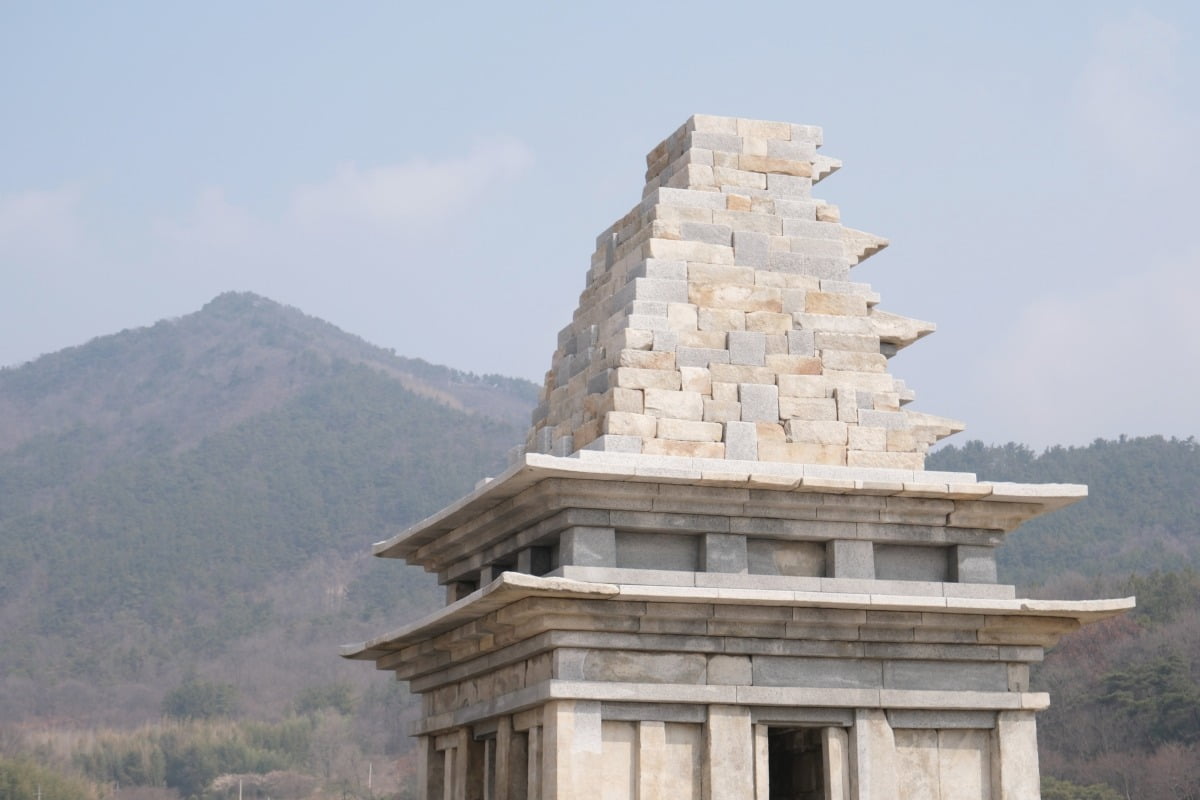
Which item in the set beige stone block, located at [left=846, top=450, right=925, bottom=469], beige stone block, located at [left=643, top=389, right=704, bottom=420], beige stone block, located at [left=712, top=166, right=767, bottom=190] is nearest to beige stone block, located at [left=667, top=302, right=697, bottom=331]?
beige stone block, located at [left=643, top=389, right=704, bottom=420]

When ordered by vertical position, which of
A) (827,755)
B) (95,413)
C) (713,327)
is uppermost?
(95,413)

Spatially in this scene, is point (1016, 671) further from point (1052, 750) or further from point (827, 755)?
point (1052, 750)

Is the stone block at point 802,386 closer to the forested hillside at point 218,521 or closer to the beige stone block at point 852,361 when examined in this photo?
the beige stone block at point 852,361

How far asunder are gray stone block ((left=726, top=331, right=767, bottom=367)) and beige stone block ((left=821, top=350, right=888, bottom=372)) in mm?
534

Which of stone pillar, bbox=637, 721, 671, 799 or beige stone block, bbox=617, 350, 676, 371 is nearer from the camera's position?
stone pillar, bbox=637, 721, 671, 799

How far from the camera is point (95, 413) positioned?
158 metres

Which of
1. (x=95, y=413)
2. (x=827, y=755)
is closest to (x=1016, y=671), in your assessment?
(x=827, y=755)

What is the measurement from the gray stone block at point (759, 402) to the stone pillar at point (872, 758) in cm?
241

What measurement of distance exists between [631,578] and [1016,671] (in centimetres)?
335

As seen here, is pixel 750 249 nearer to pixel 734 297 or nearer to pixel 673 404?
pixel 734 297

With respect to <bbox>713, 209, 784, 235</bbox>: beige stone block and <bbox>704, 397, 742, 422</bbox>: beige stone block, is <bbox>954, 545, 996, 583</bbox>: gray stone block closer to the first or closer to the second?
<bbox>704, 397, 742, 422</bbox>: beige stone block

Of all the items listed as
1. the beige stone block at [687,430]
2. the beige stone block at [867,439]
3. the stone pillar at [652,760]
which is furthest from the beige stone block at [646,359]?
the stone pillar at [652,760]

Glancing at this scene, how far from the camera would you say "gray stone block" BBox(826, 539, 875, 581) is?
13047mm

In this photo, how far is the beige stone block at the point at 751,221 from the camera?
46.4 feet
